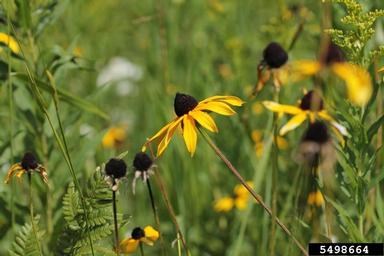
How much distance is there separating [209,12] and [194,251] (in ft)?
6.30

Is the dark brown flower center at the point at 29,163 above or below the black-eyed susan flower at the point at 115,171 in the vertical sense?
above

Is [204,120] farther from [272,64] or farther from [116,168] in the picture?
[272,64]

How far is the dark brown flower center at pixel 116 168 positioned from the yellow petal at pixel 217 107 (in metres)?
0.22

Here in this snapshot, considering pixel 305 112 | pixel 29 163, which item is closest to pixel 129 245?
pixel 29 163

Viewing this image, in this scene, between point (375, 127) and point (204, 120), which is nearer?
point (204, 120)

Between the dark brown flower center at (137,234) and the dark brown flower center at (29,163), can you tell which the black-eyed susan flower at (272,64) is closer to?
the dark brown flower center at (137,234)

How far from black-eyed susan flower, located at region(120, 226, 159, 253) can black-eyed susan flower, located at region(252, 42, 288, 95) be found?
1.74 ft

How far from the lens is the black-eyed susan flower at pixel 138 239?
205 centimetres

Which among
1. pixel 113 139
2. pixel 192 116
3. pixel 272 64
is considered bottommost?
pixel 192 116

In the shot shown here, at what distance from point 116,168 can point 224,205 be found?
1.30 meters

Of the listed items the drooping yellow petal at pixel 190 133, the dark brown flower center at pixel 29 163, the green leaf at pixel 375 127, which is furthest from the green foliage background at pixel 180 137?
the drooping yellow petal at pixel 190 133

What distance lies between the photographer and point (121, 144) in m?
3.93

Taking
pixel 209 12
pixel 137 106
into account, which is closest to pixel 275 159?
pixel 209 12

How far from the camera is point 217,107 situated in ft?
6.10
